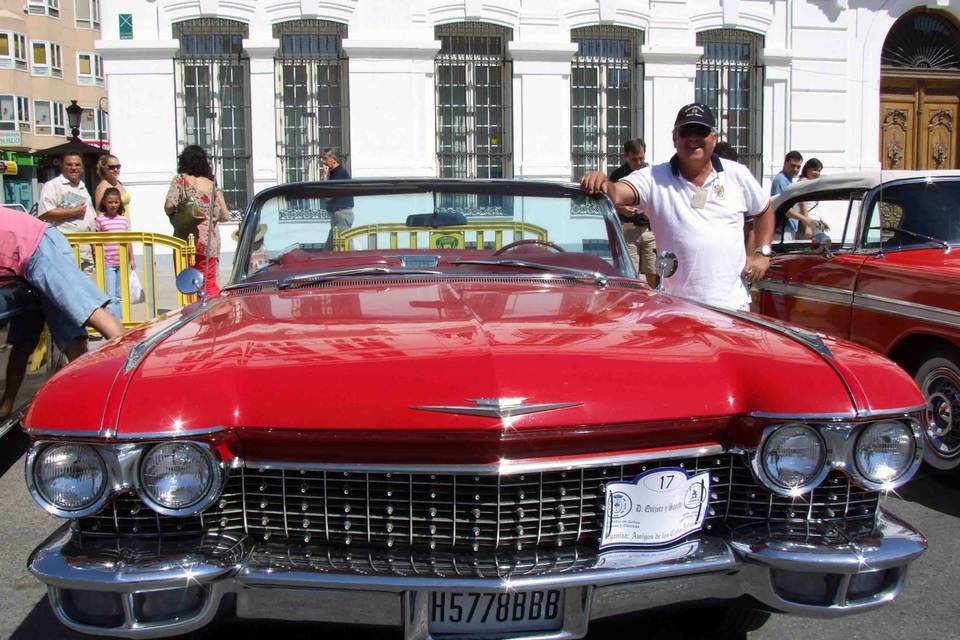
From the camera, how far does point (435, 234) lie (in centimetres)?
381

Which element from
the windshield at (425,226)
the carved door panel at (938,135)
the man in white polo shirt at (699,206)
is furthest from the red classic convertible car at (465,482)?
Result: the carved door panel at (938,135)

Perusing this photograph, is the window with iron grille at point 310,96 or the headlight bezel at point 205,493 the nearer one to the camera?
the headlight bezel at point 205,493

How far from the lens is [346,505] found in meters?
2.10

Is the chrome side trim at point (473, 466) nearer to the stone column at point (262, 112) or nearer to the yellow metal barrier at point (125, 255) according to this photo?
the yellow metal barrier at point (125, 255)

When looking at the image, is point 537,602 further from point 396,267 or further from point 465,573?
point 396,267

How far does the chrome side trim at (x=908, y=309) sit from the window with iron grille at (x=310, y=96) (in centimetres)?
894

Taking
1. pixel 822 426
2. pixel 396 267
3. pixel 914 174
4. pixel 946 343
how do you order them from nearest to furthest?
pixel 822 426 → pixel 396 267 → pixel 946 343 → pixel 914 174

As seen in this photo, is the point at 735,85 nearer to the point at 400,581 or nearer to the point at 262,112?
the point at 262,112

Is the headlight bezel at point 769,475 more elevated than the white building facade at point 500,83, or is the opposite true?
the white building facade at point 500,83

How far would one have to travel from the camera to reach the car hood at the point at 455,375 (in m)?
2.03

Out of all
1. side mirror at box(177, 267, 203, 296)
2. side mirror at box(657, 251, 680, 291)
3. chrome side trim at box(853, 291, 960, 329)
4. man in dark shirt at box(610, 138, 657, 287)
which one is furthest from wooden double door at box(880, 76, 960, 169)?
side mirror at box(177, 267, 203, 296)

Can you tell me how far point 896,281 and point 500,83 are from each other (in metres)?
9.32

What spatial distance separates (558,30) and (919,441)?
11.6m

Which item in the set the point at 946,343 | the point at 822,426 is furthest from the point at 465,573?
the point at 946,343
